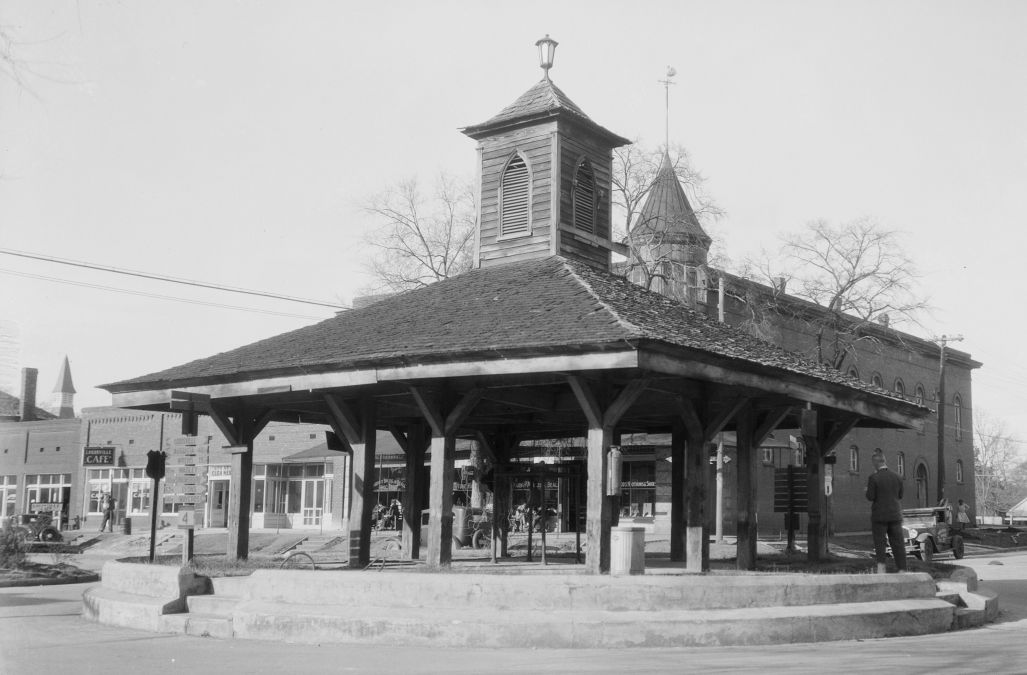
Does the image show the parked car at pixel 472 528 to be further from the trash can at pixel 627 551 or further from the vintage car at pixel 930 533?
the trash can at pixel 627 551

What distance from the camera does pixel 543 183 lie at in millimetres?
19891

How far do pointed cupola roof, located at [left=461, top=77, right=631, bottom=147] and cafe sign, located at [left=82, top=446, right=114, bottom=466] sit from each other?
136 ft

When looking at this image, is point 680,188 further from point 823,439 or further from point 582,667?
point 582,667

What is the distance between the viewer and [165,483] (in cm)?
5388

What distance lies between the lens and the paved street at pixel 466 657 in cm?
967

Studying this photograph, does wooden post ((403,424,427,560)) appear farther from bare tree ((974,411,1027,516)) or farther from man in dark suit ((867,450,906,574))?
bare tree ((974,411,1027,516))

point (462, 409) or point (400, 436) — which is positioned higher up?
point (462, 409)

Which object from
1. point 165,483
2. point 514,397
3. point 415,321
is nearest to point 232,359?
→ point 415,321

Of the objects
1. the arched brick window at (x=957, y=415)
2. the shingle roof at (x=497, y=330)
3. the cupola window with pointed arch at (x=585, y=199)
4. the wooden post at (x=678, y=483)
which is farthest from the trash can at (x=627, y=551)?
the arched brick window at (x=957, y=415)

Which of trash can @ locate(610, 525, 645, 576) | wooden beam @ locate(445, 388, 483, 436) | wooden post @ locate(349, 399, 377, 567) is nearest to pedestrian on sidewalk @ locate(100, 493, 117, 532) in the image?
wooden post @ locate(349, 399, 377, 567)

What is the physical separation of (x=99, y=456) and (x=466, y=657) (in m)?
49.8

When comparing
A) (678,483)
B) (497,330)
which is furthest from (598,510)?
(678,483)

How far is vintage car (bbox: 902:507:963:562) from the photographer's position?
3142cm

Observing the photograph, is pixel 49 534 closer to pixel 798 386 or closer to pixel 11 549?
pixel 11 549
